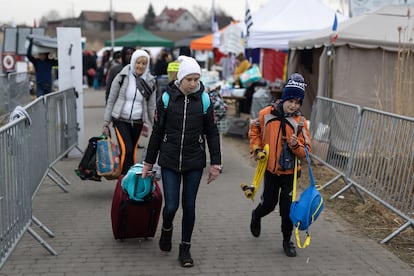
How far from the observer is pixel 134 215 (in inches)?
206

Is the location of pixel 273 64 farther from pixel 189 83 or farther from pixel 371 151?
pixel 189 83

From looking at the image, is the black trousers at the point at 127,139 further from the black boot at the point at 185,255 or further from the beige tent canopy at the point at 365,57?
the beige tent canopy at the point at 365,57

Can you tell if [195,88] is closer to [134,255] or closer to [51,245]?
[134,255]

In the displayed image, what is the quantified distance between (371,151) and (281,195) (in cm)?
197

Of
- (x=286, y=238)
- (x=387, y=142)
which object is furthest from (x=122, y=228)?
(x=387, y=142)

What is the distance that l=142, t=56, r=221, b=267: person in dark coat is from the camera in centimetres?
473

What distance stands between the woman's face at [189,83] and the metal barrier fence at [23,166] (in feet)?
4.64

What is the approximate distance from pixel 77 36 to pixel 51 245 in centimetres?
496

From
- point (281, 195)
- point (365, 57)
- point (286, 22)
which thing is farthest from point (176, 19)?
point (281, 195)

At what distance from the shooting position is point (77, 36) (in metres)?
9.48

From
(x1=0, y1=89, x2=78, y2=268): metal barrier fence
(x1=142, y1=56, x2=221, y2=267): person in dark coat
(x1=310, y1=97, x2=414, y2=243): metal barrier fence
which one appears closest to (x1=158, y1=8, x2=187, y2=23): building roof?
(x1=310, y1=97, x2=414, y2=243): metal barrier fence

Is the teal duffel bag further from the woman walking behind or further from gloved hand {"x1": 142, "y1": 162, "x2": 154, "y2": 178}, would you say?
the woman walking behind

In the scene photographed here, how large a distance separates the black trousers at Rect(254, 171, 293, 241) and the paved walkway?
29 centimetres

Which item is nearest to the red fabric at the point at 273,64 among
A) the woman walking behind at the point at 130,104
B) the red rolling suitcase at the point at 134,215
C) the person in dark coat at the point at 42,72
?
the person in dark coat at the point at 42,72
